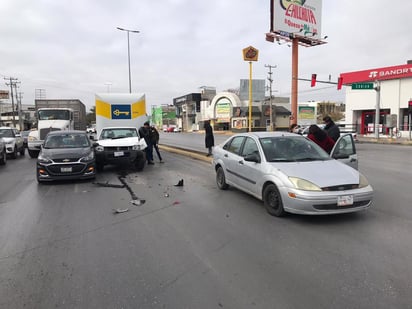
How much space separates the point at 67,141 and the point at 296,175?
25.8 feet

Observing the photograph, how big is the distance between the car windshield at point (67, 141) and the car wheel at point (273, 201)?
21.8 ft

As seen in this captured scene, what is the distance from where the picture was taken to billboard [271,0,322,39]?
31609 mm

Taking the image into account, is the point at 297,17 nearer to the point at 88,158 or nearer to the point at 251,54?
the point at 251,54

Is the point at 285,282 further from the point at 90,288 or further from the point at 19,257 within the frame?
the point at 19,257

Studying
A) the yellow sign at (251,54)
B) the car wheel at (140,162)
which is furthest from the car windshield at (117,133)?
the yellow sign at (251,54)

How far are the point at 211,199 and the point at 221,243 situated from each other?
8.51 ft

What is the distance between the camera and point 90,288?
3320mm

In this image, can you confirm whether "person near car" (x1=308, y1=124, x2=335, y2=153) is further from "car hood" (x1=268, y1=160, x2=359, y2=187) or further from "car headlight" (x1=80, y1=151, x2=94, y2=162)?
"car headlight" (x1=80, y1=151, x2=94, y2=162)

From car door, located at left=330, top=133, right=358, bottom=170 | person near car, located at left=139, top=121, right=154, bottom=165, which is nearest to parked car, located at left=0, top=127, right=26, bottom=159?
person near car, located at left=139, top=121, right=154, bottom=165

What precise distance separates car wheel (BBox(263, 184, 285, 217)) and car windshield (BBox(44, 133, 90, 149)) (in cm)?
665

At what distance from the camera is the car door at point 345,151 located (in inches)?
269

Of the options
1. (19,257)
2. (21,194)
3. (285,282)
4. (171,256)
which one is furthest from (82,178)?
(285,282)

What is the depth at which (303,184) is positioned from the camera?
5.16 m

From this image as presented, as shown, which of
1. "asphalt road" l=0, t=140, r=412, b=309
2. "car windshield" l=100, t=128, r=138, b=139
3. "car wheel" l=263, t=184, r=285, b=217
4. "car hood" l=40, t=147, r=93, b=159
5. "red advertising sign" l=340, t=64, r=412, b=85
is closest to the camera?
"asphalt road" l=0, t=140, r=412, b=309
